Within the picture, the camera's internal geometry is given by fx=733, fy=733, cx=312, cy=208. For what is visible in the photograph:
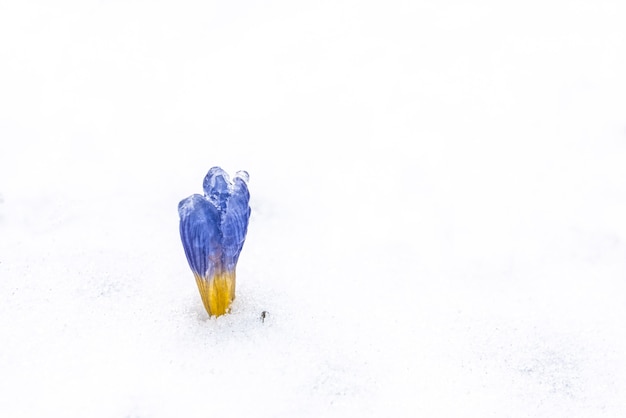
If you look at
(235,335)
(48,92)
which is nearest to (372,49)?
(48,92)

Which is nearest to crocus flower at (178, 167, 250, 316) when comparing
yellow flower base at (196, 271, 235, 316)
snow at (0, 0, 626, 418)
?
yellow flower base at (196, 271, 235, 316)

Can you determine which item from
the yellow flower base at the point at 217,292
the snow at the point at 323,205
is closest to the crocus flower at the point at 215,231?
the yellow flower base at the point at 217,292

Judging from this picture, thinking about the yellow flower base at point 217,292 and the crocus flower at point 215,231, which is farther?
the yellow flower base at point 217,292

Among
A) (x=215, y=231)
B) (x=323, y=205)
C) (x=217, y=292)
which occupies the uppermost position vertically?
(x=323, y=205)

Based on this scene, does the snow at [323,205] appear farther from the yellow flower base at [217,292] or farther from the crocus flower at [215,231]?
the crocus flower at [215,231]

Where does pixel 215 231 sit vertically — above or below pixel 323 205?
below

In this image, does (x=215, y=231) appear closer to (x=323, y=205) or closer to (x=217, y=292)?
(x=217, y=292)

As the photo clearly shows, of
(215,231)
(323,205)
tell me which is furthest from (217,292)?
(323,205)
